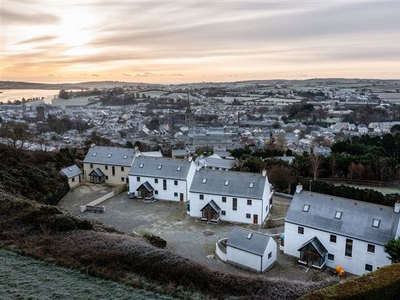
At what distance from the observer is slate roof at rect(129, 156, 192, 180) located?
3581 centimetres

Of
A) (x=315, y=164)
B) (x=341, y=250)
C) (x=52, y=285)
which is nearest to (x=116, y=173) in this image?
(x=315, y=164)

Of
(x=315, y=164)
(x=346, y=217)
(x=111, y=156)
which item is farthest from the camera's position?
(x=315, y=164)

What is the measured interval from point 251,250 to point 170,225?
9054 millimetres

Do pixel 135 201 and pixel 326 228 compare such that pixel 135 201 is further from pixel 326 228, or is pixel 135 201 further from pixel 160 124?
pixel 160 124

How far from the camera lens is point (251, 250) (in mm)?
23000

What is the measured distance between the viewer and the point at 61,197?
36.7 m

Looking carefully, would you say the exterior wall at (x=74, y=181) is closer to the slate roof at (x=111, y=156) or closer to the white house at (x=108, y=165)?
the white house at (x=108, y=165)

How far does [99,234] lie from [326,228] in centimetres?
1387

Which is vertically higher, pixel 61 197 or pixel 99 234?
pixel 99 234

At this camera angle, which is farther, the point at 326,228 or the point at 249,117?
the point at 249,117

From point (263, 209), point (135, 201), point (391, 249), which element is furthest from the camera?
point (135, 201)

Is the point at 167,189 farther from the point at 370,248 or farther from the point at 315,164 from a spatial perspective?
the point at 370,248

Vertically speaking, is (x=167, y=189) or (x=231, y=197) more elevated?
(x=231, y=197)

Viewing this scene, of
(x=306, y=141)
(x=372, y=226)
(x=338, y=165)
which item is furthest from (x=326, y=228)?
(x=306, y=141)
